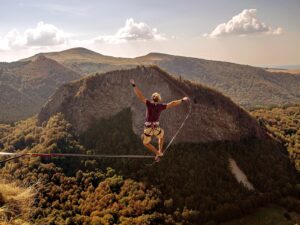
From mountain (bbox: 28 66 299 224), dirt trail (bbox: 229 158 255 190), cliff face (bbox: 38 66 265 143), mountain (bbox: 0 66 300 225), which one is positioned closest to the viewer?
mountain (bbox: 0 66 300 225)

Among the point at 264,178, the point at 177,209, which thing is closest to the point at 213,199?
the point at 177,209

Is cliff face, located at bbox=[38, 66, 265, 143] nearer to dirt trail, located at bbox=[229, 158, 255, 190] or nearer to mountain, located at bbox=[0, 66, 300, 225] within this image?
mountain, located at bbox=[0, 66, 300, 225]

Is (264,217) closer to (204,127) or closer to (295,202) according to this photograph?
(295,202)

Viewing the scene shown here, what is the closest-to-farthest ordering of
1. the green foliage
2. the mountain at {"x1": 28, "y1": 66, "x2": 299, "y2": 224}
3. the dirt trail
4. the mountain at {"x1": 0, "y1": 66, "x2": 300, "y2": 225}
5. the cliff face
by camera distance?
1. the mountain at {"x1": 0, "y1": 66, "x2": 300, "y2": 225}
2. the mountain at {"x1": 28, "y1": 66, "x2": 299, "y2": 224}
3. the dirt trail
4. the cliff face
5. the green foliage

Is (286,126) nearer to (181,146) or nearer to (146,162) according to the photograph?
(181,146)

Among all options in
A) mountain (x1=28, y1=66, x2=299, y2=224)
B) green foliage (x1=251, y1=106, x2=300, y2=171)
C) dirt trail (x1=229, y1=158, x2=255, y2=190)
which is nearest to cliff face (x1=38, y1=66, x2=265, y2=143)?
mountain (x1=28, y1=66, x2=299, y2=224)

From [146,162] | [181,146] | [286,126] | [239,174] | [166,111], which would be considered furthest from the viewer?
[286,126]

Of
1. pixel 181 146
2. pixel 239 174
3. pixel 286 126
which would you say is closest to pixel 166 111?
pixel 181 146

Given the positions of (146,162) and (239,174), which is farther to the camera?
(146,162)
